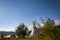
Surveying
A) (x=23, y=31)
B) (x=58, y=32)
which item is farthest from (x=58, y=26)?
(x=23, y=31)

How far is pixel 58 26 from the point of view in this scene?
594cm

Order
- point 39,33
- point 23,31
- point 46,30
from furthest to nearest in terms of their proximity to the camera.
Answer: point 23,31
point 39,33
point 46,30

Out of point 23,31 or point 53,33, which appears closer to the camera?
point 53,33

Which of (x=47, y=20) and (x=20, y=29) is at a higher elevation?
(x=20, y=29)

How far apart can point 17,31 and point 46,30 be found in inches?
804

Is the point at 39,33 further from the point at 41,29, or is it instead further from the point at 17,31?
the point at 17,31

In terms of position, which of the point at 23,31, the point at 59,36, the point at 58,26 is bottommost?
the point at 59,36

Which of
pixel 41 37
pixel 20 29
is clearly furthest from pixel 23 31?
pixel 41 37

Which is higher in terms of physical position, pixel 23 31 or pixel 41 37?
pixel 23 31

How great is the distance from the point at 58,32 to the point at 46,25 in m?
0.49

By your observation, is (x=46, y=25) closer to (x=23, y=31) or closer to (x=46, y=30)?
(x=46, y=30)

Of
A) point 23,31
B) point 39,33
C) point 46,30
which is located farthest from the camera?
point 23,31

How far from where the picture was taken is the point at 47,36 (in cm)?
593

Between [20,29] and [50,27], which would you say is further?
[20,29]
